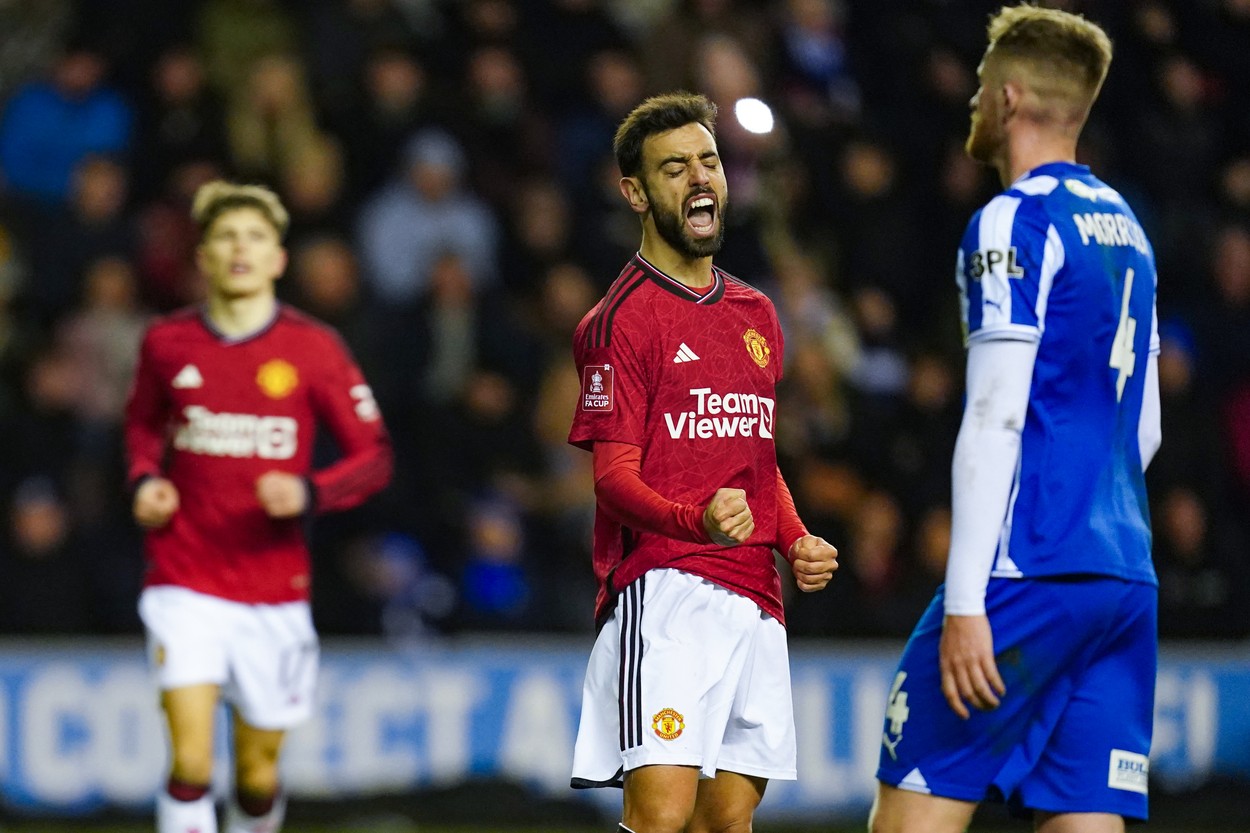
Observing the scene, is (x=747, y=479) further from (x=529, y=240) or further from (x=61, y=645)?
(x=529, y=240)

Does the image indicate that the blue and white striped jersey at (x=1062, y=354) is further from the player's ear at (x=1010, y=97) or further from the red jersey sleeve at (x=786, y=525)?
the red jersey sleeve at (x=786, y=525)

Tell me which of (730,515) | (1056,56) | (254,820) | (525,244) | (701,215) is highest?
(525,244)

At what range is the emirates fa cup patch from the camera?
15.2 ft

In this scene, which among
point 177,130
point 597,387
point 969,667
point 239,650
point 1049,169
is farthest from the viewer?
point 177,130

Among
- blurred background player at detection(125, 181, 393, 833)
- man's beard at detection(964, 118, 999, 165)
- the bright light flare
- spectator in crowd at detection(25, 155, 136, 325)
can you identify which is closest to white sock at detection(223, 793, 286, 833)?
blurred background player at detection(125, 181, 393, 833)

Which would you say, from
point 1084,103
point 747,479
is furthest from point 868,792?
point 1084,103

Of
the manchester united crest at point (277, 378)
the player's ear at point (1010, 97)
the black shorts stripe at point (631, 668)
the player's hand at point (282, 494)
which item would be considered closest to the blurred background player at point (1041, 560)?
the player's ear at point (1010, 97)

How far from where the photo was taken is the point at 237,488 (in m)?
6.66

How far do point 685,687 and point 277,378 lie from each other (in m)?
2.76

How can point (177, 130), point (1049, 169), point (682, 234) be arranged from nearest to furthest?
point (1049, 169)
point (682, 234)
point (177, 130)

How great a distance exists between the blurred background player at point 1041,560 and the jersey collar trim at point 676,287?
0.84m

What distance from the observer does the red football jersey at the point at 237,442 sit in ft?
21.7

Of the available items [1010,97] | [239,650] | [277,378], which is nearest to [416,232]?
[277,378]

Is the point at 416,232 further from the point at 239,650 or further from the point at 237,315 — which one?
the point at 239,650
